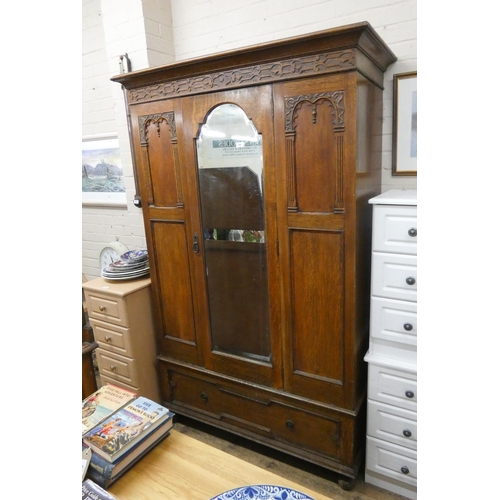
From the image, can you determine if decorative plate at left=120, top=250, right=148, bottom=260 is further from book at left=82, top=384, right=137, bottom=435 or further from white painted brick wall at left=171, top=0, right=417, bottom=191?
white painted brick wall at left=171, top=0, right=417, bottom=191

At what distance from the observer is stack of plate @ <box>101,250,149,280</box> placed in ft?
7.07

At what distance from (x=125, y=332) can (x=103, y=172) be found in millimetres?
1385

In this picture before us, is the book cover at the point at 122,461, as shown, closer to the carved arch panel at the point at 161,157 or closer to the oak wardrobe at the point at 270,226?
the oak wardrobe at the point at 270,226

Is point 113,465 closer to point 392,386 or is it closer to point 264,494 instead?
point 264,494

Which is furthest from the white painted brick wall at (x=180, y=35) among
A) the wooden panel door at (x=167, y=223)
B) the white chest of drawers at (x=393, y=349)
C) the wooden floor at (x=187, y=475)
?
the wooden floor at (x=187, y=475)

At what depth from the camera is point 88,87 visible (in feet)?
8.97

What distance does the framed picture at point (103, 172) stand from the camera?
271 centimetres

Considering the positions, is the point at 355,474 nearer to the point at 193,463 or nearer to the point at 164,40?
the point at 193,463

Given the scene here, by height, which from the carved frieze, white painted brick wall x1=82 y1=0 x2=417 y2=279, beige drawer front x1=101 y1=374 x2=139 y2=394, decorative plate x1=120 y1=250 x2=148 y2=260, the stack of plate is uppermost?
white painted brick wall x1=82 y1=0 x2=417 y2=279

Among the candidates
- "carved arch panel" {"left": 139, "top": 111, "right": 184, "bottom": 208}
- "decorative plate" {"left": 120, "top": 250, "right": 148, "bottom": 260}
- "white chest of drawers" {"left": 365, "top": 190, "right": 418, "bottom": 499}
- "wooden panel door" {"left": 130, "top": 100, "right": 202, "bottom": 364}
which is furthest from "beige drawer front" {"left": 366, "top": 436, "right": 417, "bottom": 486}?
"decorative plate" {"left": 120, "top": 250, "right": 148, "bottom": 260}

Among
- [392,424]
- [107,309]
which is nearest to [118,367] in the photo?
[107,309]

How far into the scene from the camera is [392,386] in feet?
5.16
